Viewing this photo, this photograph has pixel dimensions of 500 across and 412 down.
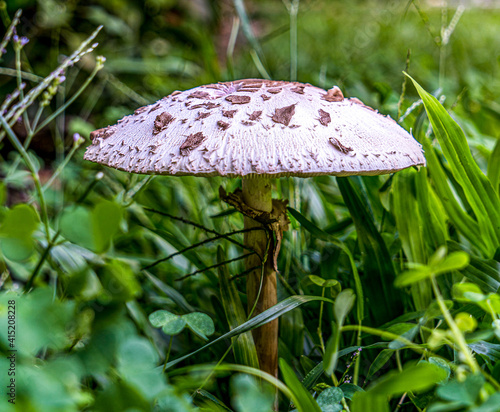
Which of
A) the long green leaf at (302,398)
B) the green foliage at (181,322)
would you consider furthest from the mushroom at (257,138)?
the long green leaf at (302,398)

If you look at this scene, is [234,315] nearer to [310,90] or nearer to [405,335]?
[405,335]

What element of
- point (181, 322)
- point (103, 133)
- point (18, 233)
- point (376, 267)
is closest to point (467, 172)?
point (376, 267)

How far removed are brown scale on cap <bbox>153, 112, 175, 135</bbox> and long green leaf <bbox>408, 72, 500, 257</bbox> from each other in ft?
2.16

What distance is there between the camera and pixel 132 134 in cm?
94

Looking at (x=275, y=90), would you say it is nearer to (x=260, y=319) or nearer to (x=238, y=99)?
(x=238, y=99)

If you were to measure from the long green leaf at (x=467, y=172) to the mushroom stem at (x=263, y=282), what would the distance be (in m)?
0.48

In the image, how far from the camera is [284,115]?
2.88 feet

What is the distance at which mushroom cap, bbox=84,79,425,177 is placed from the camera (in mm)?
798

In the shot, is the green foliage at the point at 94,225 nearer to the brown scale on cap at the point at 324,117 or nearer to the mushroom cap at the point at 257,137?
the mushroom cap at the point at 257,137

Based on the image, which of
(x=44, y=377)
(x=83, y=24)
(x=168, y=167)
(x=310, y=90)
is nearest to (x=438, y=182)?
(x=310, y=90)

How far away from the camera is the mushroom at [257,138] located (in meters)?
0.80

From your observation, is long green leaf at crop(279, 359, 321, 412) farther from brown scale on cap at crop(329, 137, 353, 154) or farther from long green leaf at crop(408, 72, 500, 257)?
long green leaf at crop(408, 72, 500, 257)

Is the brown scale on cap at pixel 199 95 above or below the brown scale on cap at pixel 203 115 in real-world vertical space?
above

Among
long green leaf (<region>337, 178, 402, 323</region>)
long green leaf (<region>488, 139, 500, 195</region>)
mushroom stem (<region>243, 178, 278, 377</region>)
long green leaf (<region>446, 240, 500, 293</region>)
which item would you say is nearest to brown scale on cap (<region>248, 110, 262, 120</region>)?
mushroom stem (<region>243, 178, 278, 377</region>)
